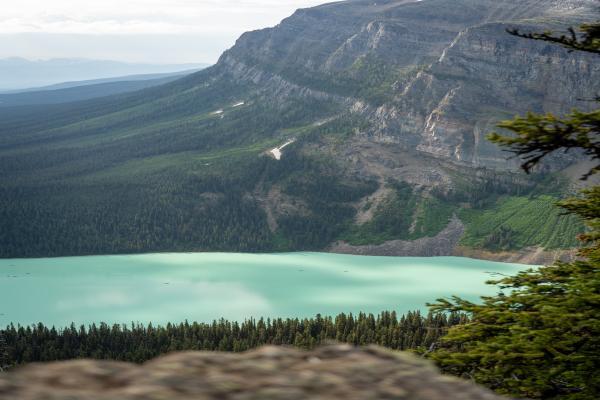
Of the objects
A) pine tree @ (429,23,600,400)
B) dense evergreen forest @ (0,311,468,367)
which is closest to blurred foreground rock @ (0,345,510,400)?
pine tree @ (429,23,600,400)

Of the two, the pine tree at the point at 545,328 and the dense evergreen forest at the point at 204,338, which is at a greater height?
the pine tree at the point at 545,328

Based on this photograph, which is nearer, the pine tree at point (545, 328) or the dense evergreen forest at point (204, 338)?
the pine tree at point (545, 328)

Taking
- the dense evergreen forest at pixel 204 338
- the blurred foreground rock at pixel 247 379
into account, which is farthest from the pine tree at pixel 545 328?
the dense evergreen forest at pixel 204 338

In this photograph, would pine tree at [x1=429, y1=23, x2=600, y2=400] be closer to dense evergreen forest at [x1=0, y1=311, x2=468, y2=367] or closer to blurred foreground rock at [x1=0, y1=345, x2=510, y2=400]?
blurred foreground rock at [x1=0, y1=345, x2=510, y2=400]

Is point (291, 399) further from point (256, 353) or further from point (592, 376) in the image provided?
point (592, 376)

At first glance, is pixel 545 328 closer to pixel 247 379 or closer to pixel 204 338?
pixel 247 379

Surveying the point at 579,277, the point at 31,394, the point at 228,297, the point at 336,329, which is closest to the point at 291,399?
the point at 31,394

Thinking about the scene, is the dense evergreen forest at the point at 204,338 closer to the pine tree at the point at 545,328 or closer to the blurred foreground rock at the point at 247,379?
the pine tree at the point at 545,328
